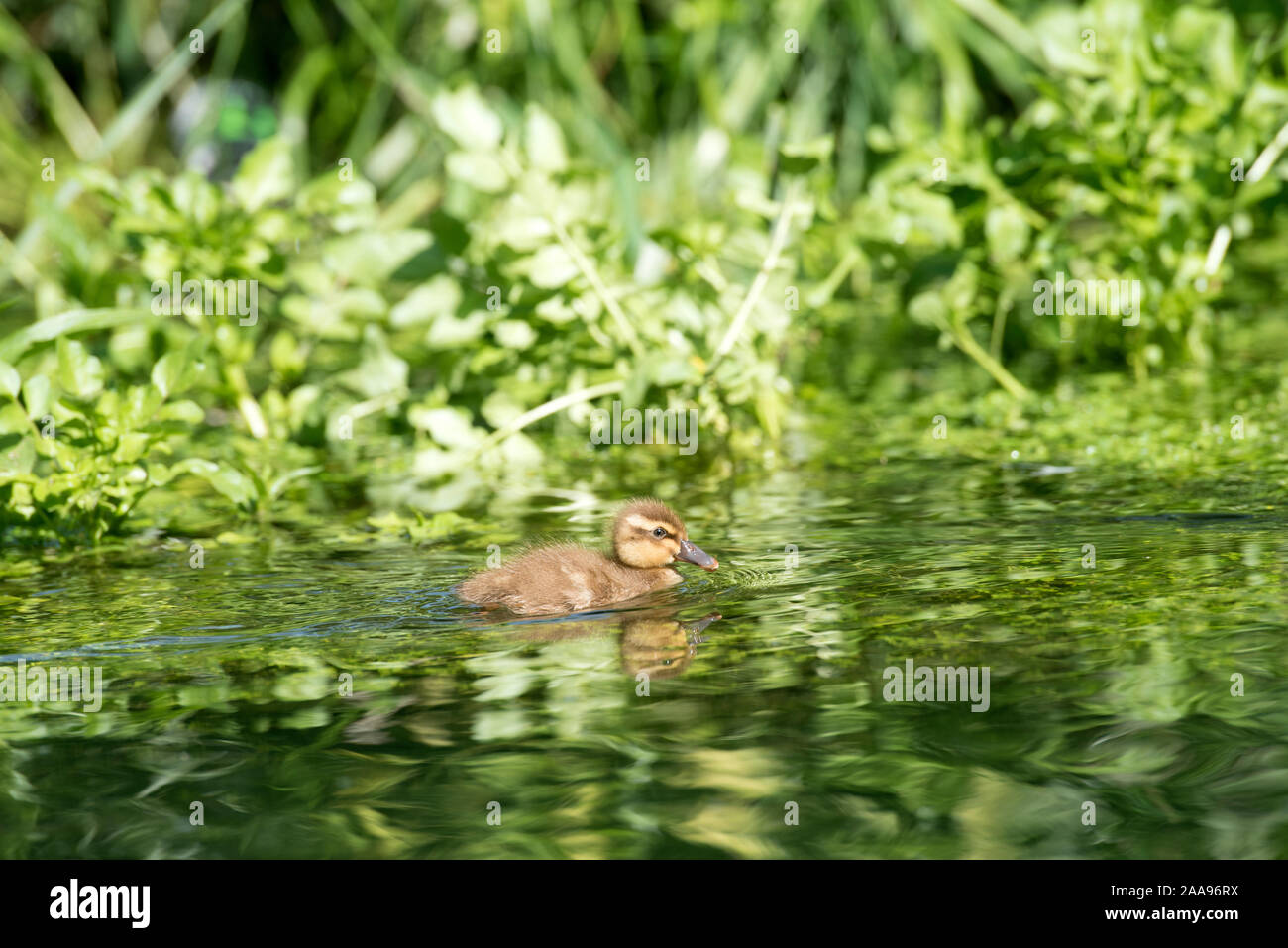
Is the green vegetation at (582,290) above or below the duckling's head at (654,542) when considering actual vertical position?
above

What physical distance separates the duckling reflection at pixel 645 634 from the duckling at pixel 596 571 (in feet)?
0.33

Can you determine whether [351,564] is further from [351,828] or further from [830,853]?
[830,853]

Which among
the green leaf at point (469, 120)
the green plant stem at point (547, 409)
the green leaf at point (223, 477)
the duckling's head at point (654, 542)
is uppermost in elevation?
the green leaf at point (469, 120)

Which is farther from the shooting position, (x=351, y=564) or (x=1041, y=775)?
(x=351, y=564)

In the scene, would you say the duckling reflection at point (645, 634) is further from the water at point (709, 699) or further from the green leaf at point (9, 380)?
the green leaf at point (9, 380)

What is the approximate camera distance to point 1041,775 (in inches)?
129

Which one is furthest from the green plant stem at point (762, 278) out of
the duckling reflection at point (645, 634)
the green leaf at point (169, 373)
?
the duckling reflection at point (645, 634)

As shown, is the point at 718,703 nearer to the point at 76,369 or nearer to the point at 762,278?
the point at 76,369

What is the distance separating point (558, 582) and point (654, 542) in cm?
38

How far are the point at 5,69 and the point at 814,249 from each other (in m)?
7.20

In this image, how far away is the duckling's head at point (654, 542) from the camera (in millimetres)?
4996

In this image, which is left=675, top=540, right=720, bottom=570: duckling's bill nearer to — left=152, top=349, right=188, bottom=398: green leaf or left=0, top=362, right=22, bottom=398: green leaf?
left=152, top=349, right=188, bottom=398: green leaf

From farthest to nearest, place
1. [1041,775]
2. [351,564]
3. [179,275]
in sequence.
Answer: [179,275], [351,564], [1041,775]
